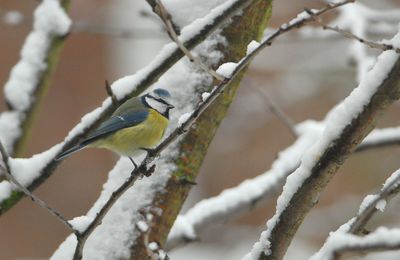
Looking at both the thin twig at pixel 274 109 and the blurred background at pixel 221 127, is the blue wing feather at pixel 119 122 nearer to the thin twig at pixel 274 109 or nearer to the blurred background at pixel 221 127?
the thin twig at pixel 274 109

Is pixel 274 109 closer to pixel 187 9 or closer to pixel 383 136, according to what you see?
pixel 383 136

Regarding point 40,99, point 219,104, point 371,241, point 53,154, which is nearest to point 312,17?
point 371,241

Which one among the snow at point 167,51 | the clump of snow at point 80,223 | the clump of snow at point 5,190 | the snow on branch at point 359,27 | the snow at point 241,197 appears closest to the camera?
the clump of snow at point 80,223

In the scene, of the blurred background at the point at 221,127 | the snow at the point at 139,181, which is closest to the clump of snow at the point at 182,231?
the snow at the point at 139,181

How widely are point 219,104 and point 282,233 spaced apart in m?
0.45

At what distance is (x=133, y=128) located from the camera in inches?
78.1

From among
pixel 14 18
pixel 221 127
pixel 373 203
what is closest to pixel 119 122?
pixel 14 18

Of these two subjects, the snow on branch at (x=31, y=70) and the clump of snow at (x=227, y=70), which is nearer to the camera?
the clump of snow at (x=227, y=70)

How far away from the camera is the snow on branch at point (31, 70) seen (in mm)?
1856

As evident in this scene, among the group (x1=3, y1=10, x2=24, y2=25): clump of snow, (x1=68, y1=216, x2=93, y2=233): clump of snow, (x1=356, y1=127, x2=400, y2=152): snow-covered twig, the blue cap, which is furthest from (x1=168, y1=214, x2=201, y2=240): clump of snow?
(x1=3, y1=10, x2=24, y2=25): clump of snow

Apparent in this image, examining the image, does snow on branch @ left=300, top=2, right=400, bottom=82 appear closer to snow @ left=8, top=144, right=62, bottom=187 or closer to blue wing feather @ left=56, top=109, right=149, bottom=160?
blue wing feather @ left=56, top=109, right=149, bottom=160

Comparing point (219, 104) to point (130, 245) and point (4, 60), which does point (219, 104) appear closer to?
point (130, 245)

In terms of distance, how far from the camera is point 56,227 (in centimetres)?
534

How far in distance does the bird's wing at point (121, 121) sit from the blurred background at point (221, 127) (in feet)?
10.3
